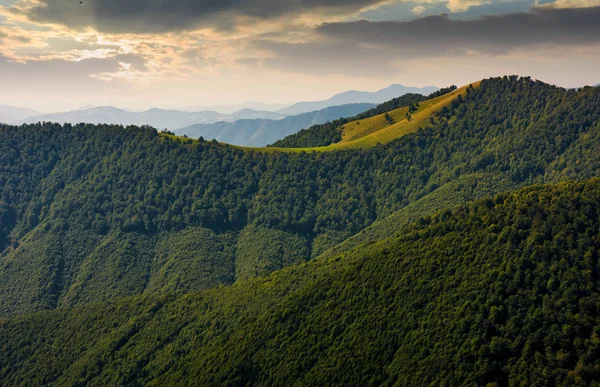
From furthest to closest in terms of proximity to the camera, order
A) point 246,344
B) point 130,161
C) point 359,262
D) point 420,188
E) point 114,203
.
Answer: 1. point 130,161
2. point 114,203
3. point 420,188
4. point 359,262
5. point 246,344

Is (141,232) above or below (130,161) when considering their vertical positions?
below

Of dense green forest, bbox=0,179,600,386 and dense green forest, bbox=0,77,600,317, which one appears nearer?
dense green forest, bbox=0,179,600,386

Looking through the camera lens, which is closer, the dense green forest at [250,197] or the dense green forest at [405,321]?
the dense green forest at [405,321]

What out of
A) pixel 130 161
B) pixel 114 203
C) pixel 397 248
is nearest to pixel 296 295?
pixel 397 248

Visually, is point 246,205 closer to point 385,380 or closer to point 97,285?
point 97,285
